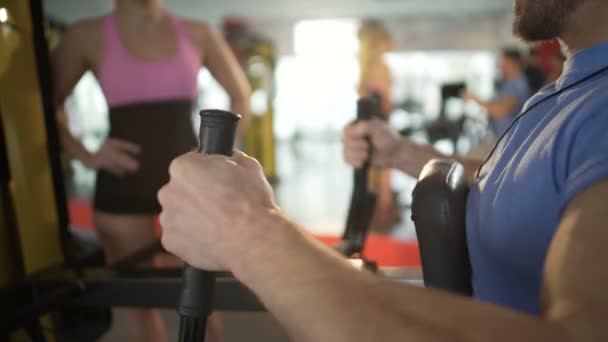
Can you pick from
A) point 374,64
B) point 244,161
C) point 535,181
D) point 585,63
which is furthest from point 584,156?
point 374,64

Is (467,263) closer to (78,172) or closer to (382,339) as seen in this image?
(382,339)

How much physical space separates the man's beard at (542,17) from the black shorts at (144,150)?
3.84 feet

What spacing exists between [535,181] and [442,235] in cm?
21

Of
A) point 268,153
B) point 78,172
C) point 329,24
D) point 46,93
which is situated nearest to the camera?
point 46,93

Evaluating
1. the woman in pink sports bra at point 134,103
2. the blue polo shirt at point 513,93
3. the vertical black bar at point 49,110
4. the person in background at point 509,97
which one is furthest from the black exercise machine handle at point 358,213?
the blue polo shirt at point 513,93

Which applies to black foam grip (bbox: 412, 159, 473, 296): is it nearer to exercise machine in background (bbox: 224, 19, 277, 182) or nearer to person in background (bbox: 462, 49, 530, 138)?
person in background (bbox: 462, 49, 530, 138)

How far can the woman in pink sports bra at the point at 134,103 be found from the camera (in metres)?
1.67

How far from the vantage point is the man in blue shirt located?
0.47 meters

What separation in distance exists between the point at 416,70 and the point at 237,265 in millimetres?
12420

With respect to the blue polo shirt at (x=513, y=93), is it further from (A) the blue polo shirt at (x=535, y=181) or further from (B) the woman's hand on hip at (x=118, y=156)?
(A) the blue polo shirt at (x=535, y=181)

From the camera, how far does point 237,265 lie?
573mm

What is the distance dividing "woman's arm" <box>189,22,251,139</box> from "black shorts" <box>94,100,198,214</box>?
0.22 meters

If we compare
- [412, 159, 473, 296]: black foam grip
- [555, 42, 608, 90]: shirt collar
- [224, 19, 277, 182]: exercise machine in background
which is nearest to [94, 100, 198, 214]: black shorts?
[412, 159, 473, 296]: black foam grip

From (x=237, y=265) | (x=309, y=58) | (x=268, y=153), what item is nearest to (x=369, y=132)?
(x=237, y=265)
